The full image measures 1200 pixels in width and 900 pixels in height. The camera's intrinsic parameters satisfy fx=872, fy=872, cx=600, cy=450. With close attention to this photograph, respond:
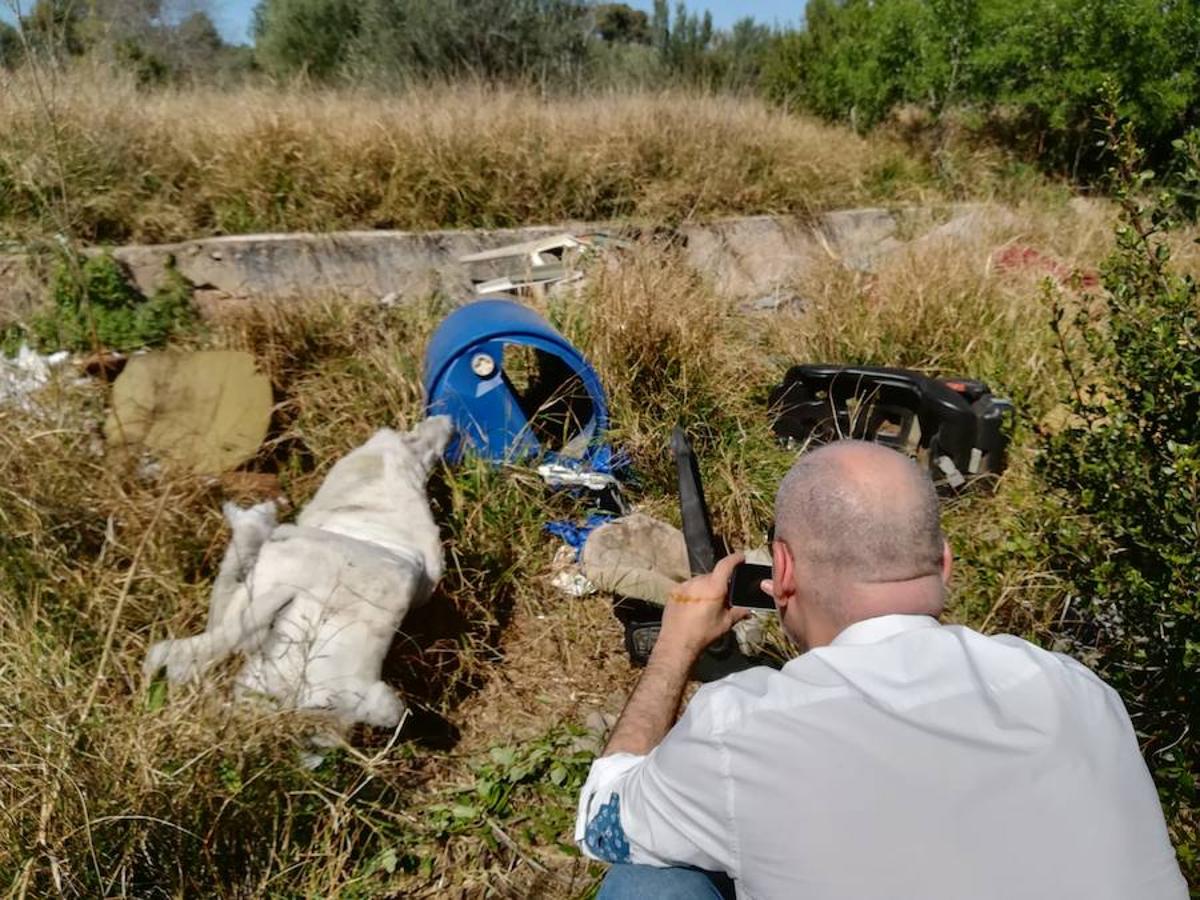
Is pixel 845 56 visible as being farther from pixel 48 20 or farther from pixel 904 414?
pixel 48 20

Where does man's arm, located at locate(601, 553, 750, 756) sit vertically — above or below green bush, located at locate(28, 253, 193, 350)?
below

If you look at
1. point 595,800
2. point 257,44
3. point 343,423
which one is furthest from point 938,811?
point 257,44

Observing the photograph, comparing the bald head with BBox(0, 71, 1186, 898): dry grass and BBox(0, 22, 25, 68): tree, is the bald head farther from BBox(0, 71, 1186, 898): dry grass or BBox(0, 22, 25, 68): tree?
BBox(0, 22, 25, 68): tree

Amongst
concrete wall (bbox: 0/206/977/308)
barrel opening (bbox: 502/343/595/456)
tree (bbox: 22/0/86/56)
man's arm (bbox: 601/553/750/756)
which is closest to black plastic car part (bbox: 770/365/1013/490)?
barrel opening (bbox: 502/343/595/456)

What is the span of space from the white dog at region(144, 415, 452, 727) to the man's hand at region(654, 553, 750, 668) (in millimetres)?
847

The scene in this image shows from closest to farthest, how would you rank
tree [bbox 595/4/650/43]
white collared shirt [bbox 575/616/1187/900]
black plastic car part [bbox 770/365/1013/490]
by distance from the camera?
white collared shirt [bbox 575/616/1187/900] → black plastic car part [bbox 770/365/1013/490] → tree [bbox 595/4/650/43]

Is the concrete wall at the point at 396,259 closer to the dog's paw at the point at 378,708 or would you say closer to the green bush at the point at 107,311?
the green bush at the point at 107,311

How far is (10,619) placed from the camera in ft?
8.07

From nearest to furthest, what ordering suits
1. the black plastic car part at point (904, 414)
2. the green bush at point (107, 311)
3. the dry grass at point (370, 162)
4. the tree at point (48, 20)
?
the tree at point (48, 20), the black plastic car part at point (904, 414), the green bush at point (107, 311), the dry grass at point (370, 162)

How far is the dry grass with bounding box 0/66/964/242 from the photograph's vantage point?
204 inches

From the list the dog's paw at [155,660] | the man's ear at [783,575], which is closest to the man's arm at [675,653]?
the man's ear at [783,575]

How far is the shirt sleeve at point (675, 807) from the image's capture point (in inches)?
50.9

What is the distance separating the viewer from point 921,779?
118 cm

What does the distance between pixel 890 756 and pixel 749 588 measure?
35.9 inches
